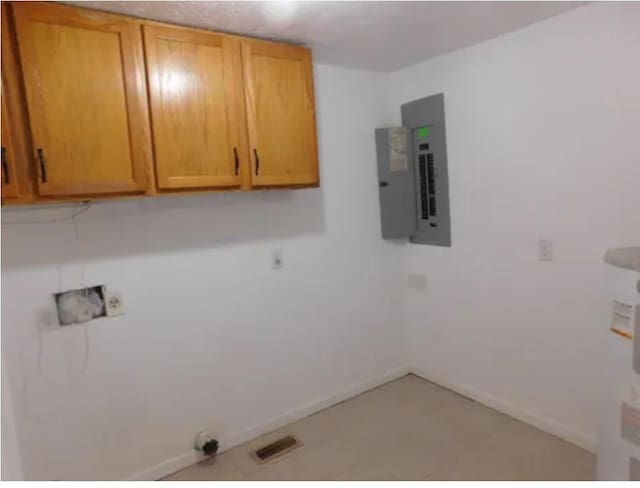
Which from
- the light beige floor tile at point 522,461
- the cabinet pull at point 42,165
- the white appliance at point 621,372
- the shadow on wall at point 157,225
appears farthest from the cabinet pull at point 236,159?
the light beige floor tile at point 522,461

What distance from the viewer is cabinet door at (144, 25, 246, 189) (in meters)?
1.83

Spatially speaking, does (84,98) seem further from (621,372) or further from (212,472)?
(621,372)

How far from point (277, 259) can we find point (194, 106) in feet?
3.28

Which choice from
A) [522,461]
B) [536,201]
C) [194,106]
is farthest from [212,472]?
[536,201]

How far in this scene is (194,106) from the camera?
1.91m

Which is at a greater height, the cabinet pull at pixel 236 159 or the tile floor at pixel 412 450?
the cabinet pull at pixel 236 159

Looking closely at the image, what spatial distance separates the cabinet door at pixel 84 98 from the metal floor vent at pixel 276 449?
1524 mm

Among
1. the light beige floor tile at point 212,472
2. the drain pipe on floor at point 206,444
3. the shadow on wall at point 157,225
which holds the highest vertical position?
the shadow on wall at point 157,225

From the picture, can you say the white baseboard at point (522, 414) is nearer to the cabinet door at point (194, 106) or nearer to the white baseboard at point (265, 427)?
the white baseboard at point (265, 427)

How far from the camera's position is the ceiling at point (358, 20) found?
5.83ft

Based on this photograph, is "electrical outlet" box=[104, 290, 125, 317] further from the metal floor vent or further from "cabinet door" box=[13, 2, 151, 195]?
the metal floor vent

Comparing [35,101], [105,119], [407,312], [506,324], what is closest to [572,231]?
[506,324]

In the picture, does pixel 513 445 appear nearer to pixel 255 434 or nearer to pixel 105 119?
pixel 255 434

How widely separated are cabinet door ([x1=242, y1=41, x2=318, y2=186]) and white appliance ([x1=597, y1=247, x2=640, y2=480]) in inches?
57.2
